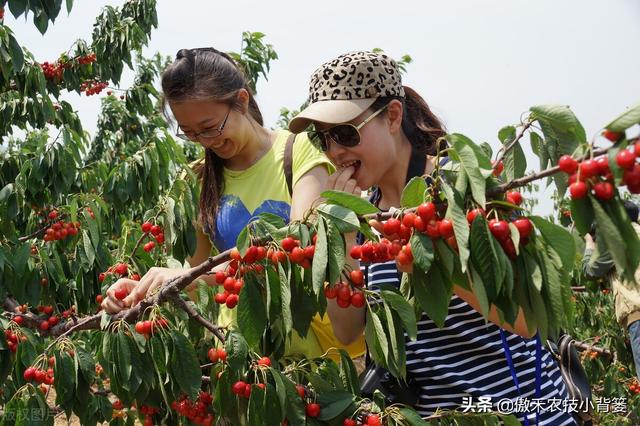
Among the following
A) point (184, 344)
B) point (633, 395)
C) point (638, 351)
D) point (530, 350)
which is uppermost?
point (184, 344)

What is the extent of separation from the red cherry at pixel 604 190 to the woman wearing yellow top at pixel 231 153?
114 cm

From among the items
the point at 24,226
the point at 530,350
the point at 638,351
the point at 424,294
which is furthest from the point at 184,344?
the point at 24,226

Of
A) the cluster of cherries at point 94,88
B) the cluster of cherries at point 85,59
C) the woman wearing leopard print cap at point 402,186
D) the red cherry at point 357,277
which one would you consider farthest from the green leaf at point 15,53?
the cluster of cherries at point 94,88

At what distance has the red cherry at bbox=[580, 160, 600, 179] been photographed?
1004mm

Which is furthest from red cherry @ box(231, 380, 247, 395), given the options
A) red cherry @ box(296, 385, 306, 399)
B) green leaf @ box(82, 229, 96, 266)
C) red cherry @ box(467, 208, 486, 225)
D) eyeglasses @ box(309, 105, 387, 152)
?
green leaf @ box(82, 229, 96, 266)

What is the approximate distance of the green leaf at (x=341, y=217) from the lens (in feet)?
4.35

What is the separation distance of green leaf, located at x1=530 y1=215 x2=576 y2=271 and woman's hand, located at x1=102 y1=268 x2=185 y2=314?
99 centimetres

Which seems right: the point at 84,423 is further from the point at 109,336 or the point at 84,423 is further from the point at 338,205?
the point at 338,205

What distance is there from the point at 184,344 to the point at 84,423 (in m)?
0.54

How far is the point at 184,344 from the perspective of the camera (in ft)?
5.73

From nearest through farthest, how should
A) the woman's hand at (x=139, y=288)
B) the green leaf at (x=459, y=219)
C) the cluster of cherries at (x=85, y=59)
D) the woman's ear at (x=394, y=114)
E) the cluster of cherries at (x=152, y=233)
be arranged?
the green leaf at (x=459, y=219)
the woman's hand at (x=139, y=288)
the woman's ear at (x=394, y=114)
the cluster of cherries at (x=152, y=233)
the cluster of cherries at (x=85, y=59)

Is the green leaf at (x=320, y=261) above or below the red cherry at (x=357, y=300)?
above

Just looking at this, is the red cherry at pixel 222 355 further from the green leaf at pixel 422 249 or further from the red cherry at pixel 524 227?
the red cherry at pixel 524 227

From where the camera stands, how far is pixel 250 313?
1530 millimetres
